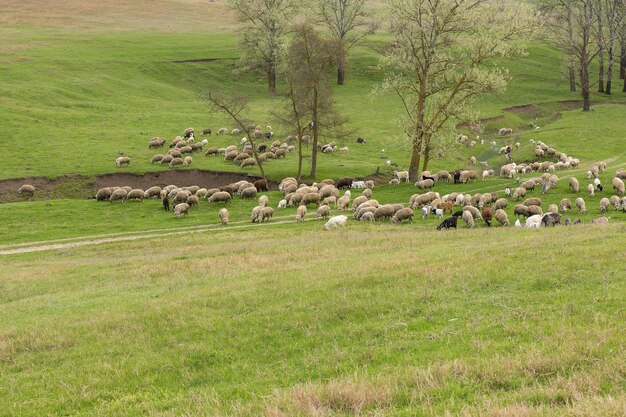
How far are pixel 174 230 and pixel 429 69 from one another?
2296cm

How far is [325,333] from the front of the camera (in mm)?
10898

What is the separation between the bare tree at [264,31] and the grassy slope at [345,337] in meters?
65.7

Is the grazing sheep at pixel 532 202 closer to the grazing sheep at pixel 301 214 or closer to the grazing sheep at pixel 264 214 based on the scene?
the grazing sheep at pixel 301 214

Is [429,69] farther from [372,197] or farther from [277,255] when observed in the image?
[277,255]

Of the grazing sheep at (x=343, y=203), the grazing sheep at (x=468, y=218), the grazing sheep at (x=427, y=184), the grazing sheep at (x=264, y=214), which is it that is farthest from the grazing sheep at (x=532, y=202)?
the grazing sheep at (x=264, y=214)

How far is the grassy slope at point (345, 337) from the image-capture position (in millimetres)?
7535

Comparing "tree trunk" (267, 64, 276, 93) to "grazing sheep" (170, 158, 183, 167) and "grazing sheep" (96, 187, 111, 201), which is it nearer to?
"grazing sheep" (170, 158, 183, 167)

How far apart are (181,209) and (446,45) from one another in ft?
Answer: 72.7

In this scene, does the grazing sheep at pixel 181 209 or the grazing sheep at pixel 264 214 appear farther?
the grazing sheep at pixel 181 209

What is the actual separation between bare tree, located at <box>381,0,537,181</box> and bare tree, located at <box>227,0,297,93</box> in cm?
4007

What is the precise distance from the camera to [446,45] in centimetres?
4012

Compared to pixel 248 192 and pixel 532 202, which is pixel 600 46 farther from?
pixel 248 192

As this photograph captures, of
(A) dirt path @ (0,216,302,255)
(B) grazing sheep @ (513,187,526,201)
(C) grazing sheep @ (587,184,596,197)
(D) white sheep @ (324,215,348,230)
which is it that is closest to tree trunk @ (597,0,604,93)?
(C) grazing sheep @ (587,184,596,197)

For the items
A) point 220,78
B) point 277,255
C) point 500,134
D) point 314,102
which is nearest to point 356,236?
point 277,255
